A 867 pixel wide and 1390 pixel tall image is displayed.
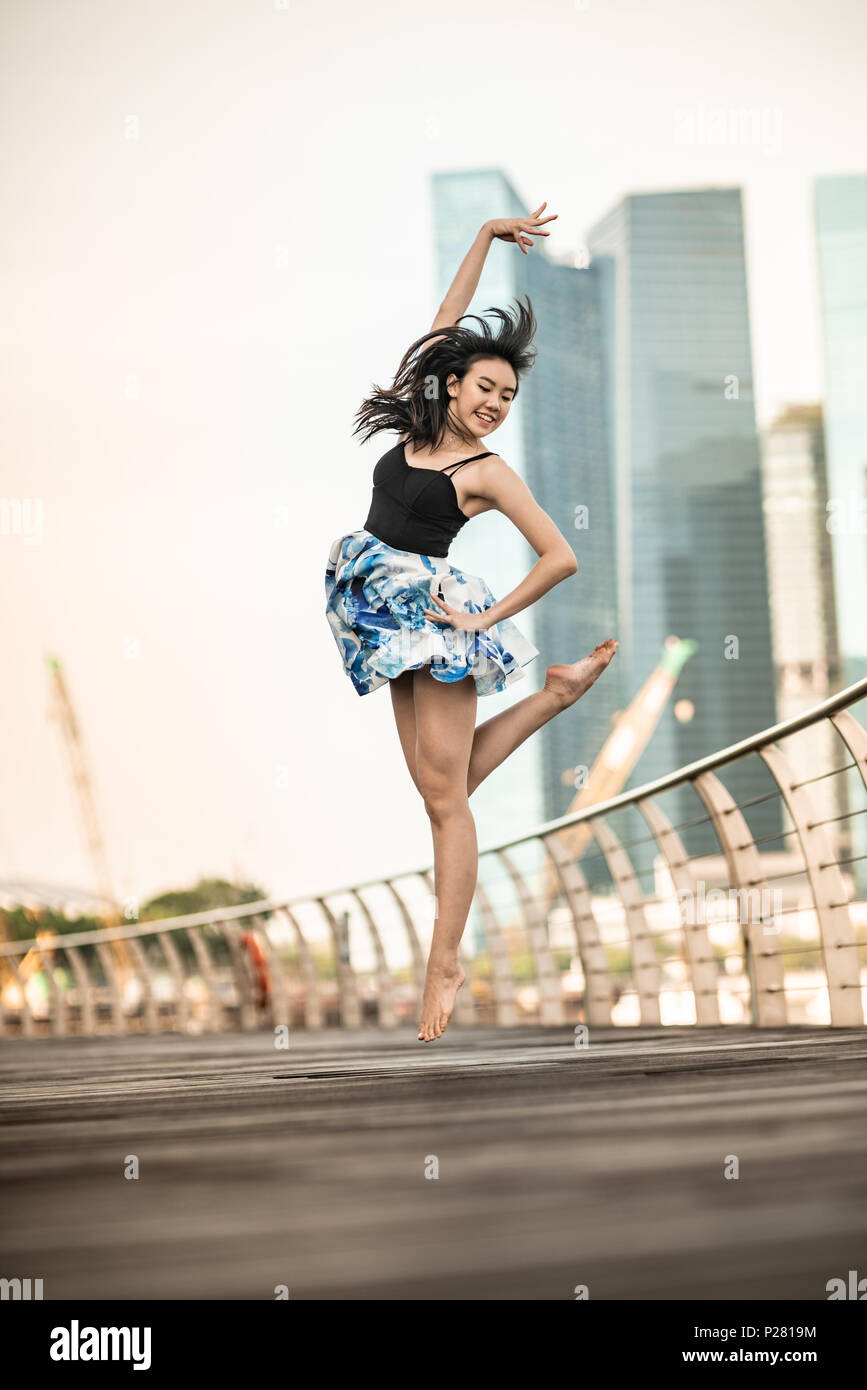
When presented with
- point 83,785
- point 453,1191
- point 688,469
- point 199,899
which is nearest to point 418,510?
point 453,1191

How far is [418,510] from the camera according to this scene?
2.37 m

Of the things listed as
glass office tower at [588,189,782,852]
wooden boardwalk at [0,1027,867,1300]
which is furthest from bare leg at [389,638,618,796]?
glass office tower at [588,189,782,852]

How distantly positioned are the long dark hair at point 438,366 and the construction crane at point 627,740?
33248 mm

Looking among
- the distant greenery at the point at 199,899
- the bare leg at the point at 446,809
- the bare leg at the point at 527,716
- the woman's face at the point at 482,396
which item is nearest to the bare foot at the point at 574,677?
the bare leg at the point at 527,716

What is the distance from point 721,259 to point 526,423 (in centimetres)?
3561

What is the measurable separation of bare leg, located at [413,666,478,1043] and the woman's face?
0.45m

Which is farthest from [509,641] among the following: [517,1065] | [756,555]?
[756,555]

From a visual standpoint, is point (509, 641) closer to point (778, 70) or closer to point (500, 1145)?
point (500, 1145)

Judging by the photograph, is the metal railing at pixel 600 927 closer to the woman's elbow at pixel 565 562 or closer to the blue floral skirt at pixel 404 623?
the blue floral skirt at pixel 404 623

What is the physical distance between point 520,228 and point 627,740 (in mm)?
66037

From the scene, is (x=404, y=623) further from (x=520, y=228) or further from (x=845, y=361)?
(x=845, y=361)
